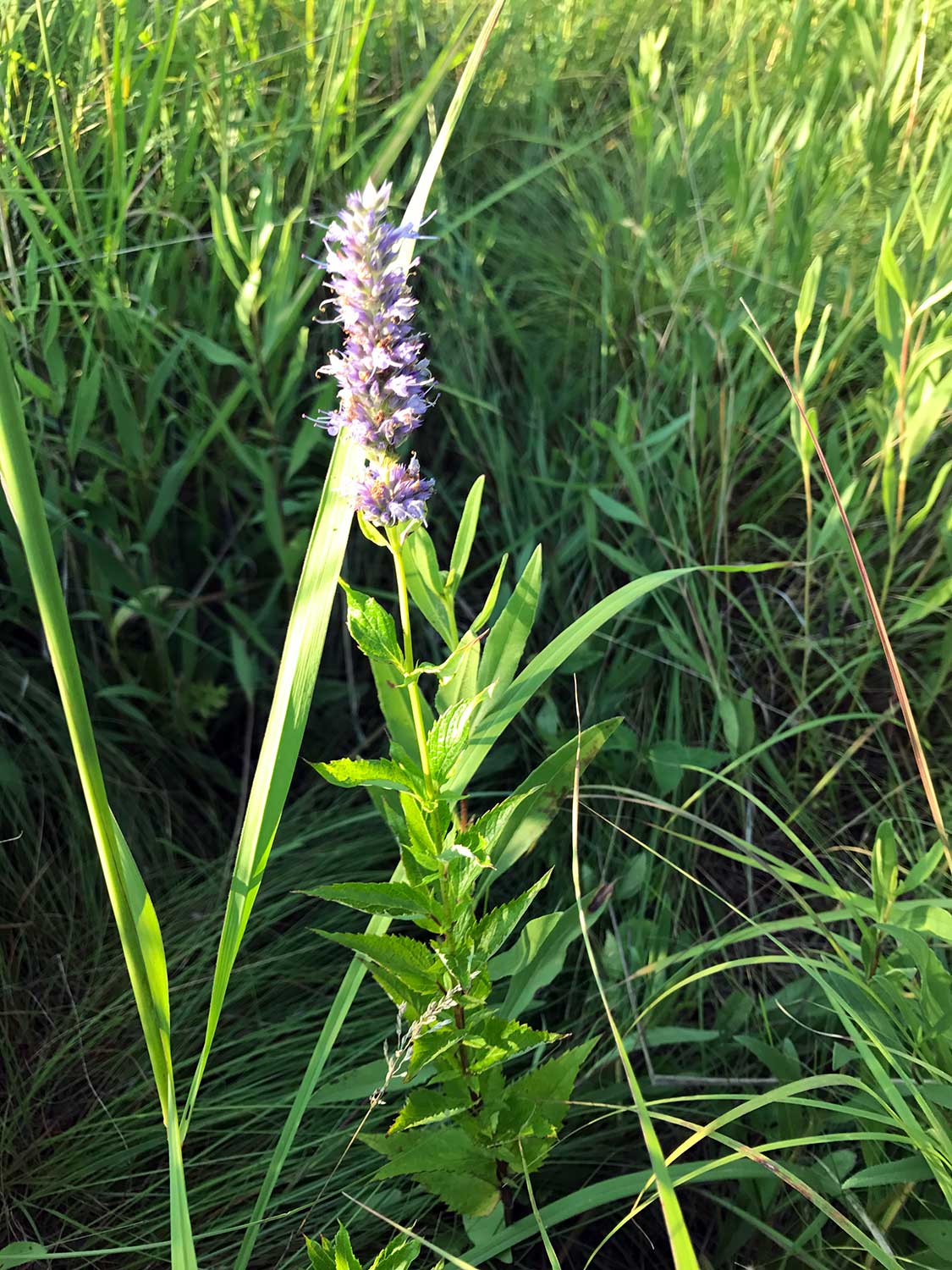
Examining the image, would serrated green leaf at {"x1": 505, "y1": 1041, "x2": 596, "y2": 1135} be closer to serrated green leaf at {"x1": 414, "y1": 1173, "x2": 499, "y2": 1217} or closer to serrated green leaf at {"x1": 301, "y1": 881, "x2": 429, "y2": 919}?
serrated green leaf at {"x1": 414, "y1": 1173, "x2": 499, "y2": 1217}

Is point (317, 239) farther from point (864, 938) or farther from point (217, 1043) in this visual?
point (864, 938)

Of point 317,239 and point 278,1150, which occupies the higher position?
point 317,239

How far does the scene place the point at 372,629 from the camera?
811mm

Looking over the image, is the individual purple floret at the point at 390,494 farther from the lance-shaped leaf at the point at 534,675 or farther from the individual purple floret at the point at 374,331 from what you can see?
the lance-shaped leaf at the point at 534,675

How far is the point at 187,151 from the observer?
1438mm

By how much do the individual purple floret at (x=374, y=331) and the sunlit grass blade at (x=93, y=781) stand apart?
0.23 m

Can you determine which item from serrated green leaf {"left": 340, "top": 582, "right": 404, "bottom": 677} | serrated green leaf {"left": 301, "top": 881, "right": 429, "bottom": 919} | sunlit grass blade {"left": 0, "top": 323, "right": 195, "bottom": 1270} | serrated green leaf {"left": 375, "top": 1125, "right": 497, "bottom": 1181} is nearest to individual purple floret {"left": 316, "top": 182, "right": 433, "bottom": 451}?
serrated green leaf {"left": 340, "top": 582, "right": 404, "bottom": 677}

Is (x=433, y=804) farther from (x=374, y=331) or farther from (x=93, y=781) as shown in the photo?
(x=374, y=331)

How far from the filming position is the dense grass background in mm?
1056

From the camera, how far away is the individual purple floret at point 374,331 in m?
0.75

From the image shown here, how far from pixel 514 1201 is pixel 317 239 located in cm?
136

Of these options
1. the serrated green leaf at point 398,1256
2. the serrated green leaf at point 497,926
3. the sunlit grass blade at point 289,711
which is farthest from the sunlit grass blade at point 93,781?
the serrated green leaf at point 497,926

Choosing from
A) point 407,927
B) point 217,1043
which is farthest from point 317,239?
point 217,1043

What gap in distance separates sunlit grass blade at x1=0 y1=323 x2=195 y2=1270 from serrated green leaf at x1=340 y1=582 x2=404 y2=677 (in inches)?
8.1
